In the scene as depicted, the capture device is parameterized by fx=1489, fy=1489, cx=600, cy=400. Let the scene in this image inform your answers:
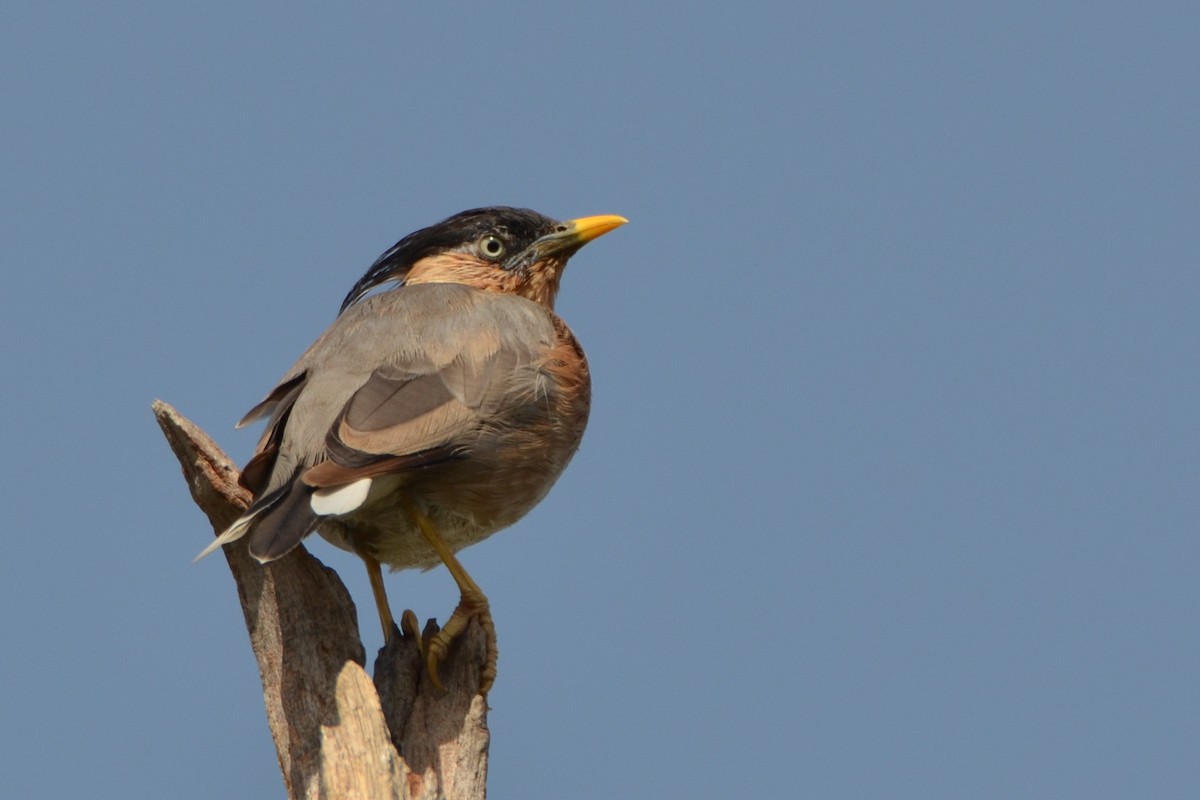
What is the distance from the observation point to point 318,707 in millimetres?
6812

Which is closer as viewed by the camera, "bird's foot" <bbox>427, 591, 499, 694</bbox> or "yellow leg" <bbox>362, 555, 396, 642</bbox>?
"bird's foot" <bbox>427, 591, 499, 694</bbox>

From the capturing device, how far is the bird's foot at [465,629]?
23.6ft

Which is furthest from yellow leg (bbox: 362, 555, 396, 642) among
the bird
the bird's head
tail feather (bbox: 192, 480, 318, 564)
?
the bird's head

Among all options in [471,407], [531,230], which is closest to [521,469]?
[471,407]

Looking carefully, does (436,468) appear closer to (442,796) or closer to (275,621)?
(275,621)

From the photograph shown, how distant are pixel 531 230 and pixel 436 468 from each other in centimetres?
256

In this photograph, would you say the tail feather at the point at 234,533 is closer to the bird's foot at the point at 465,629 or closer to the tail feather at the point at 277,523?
the tail feather at the point at 277,523

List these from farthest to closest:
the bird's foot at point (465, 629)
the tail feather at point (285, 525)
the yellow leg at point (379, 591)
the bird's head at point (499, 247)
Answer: the bird's head at point (499, 247), the yellow leg at point (379, 591), the bird's foot at point (465, 629), the tail feather at point (285, 525)

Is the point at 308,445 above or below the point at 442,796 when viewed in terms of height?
above

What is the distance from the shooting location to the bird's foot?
23.6 feet

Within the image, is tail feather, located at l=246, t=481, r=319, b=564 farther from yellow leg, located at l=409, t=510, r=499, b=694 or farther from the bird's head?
the bird's head

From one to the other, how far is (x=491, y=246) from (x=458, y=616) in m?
2.82

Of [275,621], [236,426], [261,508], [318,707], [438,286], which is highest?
[438,286]

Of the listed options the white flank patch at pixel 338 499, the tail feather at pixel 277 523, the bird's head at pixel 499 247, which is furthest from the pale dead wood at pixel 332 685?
the bird's head at pixel 499 247
